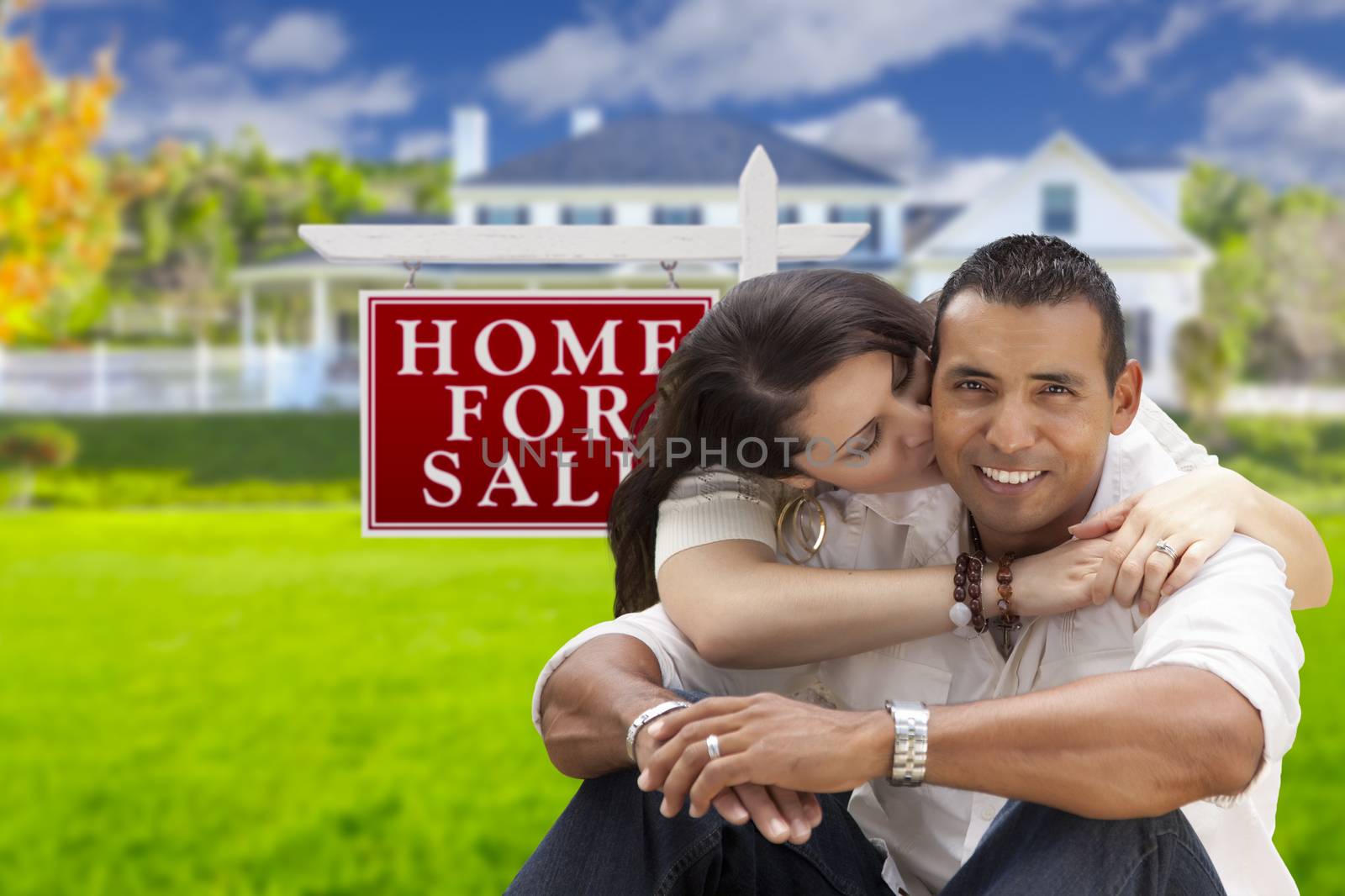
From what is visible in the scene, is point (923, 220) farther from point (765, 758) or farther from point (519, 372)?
point (765, 758)

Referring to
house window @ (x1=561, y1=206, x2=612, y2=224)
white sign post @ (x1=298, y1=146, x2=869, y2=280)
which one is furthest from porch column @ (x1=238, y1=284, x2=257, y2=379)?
white sign post @ (x1=298, y1=146, x2=869, y2=280)

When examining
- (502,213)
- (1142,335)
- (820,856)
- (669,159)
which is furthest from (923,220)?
(820,856)

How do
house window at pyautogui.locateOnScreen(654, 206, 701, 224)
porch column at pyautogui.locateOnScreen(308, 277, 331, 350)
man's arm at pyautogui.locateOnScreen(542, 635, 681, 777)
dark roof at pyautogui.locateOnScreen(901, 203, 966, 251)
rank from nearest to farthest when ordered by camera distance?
1. man's arm at pyautogui.locateOnScreen(542, 635, 681, 777)
2. porch column at pyautogui.locateOnScreen(308, 277, 331, 350)
3. house window at pyautogui.locateOnScreen(654, 206, 701, 224)
4. dark roof at pyautogui.locateOnScreen(901, 203, 966, 251)

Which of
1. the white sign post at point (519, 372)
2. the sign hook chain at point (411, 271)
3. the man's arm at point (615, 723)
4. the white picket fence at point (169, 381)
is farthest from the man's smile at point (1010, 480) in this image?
the white picket fence at point (169, 381)

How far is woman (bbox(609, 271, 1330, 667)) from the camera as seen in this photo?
1766 mm

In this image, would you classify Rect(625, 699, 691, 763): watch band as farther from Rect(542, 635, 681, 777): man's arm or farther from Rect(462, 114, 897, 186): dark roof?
Rect(462, 114, 897, 186): dark roof

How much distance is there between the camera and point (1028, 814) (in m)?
1.63

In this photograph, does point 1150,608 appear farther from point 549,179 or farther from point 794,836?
point 549,179

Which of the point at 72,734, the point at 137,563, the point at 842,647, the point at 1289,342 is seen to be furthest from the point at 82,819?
the point at 1289,342

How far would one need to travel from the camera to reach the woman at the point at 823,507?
1766 mm

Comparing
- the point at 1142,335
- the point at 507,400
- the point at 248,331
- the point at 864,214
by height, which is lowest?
the point at 507,400

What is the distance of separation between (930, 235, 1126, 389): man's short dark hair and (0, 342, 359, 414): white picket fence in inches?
716

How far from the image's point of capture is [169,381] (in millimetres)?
19438

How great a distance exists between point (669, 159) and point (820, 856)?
70.0 feet
